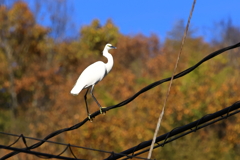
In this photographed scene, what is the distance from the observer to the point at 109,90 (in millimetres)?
45312

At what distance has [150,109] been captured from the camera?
102 feet

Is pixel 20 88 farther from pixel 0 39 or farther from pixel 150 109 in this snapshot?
pixel 150 109

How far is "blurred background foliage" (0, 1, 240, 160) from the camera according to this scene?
28.6 m

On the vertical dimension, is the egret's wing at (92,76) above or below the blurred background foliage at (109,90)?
below

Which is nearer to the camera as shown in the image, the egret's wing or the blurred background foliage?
the egret's wing

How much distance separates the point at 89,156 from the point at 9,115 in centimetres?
1763

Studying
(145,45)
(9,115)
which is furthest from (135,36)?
(9,115)

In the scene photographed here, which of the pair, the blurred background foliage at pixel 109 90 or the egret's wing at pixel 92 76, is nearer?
the egret's wing at pixel 92 76

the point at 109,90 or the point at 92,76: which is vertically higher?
the point at 109,90

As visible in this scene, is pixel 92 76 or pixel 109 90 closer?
pixel 92 76

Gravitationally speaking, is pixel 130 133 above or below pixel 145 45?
below

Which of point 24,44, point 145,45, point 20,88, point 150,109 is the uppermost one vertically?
point 145,45

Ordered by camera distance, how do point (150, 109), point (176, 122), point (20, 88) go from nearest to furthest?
point (176, 122) < point (150, 109) < point (20, 88)

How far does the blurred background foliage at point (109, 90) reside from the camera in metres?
28.6
